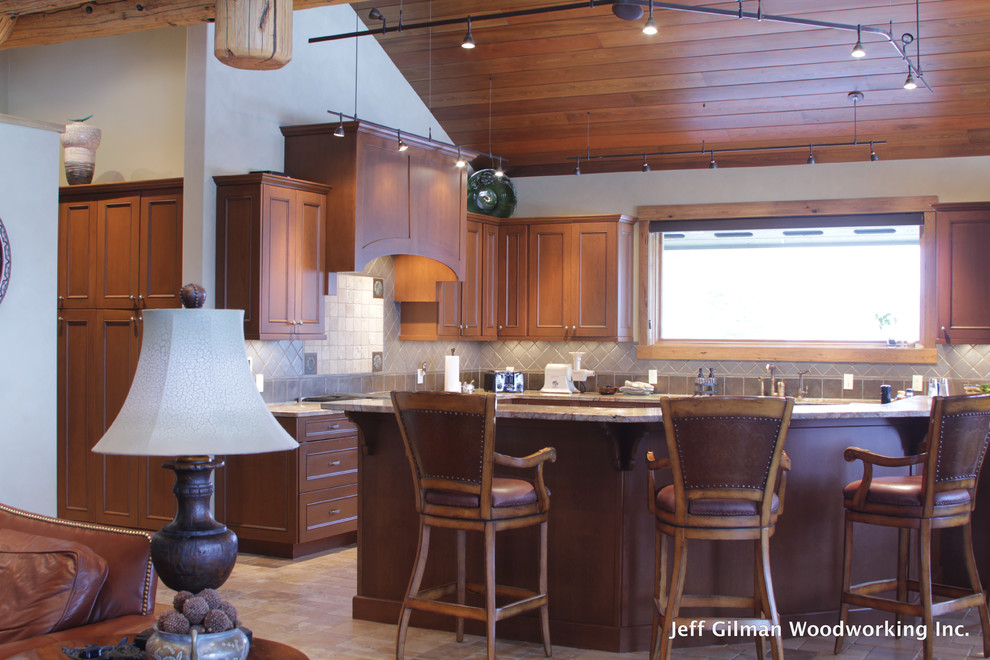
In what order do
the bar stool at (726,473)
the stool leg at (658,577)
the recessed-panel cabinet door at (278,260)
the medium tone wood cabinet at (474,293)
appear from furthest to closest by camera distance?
the medium tone wood cabinet at (474,293) → the recessed-panel cabinet door at (278,260) → the stool leg at (658,577) → the bar stool at (726,473)

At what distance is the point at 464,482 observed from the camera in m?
→ 3.57

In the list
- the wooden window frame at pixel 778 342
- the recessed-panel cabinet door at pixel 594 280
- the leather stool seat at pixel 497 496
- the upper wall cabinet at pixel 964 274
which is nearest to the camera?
the leather stool seat at pixel 497 496

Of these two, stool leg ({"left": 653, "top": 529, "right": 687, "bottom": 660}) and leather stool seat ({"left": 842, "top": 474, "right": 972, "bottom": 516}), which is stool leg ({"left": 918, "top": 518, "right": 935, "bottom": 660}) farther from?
stool leg ({"left": 653, "top": 529, "right": 687, "bottom": 660})

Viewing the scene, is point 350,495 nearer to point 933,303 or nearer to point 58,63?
point 58,63

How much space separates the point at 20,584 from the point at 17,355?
2.55 metres

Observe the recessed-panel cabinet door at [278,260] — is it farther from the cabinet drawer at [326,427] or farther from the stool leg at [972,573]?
the stool leg at [972,573]

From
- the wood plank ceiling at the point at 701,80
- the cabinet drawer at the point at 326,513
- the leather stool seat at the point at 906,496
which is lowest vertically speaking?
the cabinet drawer at the point at 326,513

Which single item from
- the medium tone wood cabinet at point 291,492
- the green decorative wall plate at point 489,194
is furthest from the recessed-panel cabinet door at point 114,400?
the green decorative wall plate at point 489,194

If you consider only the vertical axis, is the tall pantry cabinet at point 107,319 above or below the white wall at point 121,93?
below

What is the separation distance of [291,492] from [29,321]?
170 cm

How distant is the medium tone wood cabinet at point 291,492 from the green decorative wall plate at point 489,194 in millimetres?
2602

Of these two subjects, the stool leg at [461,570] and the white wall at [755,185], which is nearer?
the stool leg at [461,570]

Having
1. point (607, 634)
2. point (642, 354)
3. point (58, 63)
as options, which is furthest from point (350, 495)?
point (58, 63)

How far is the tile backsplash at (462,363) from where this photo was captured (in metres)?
6.40
